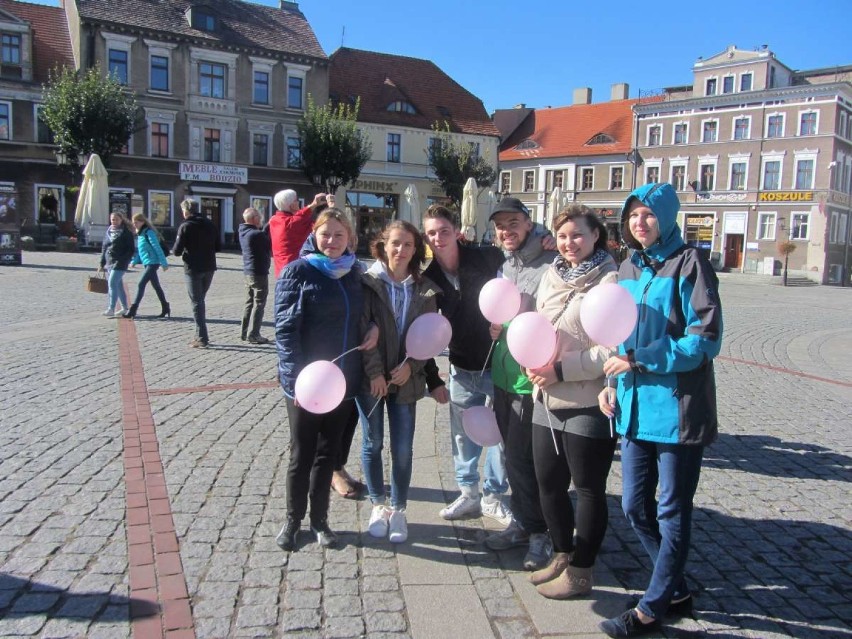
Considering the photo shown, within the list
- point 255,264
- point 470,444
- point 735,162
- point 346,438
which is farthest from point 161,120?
point 470,444

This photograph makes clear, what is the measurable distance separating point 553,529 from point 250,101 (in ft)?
124

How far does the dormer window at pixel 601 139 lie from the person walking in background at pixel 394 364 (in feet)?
164

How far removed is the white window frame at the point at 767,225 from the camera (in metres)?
43.1

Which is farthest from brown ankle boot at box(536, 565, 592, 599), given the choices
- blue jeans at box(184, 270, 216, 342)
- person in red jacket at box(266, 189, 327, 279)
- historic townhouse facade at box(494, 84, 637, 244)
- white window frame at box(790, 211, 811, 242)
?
historic townhouse facade at box(494, 84, 637, 244)

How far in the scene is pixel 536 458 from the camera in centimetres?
330

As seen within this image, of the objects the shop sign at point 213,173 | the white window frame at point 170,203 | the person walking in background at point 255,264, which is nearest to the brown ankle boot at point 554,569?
the person walking in background at point 255,264

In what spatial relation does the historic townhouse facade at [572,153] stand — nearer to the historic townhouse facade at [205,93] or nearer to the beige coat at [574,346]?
the historic townhouse facade at [205,93]

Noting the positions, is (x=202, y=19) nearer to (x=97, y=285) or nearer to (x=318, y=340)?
(x=97, y=285)

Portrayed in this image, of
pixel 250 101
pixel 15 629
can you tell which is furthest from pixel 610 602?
pixel 250 101

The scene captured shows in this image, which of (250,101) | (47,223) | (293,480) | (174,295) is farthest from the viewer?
(250,101)

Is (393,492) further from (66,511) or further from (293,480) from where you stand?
(66,511)

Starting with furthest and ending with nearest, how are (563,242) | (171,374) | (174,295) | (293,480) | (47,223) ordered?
(47,223)
(174,295)
(171,374)
(293,480)
(563,242)

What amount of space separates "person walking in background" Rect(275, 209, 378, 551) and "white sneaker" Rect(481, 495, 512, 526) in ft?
3.20

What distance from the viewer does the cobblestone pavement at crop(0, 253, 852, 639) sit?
10.0 feet
